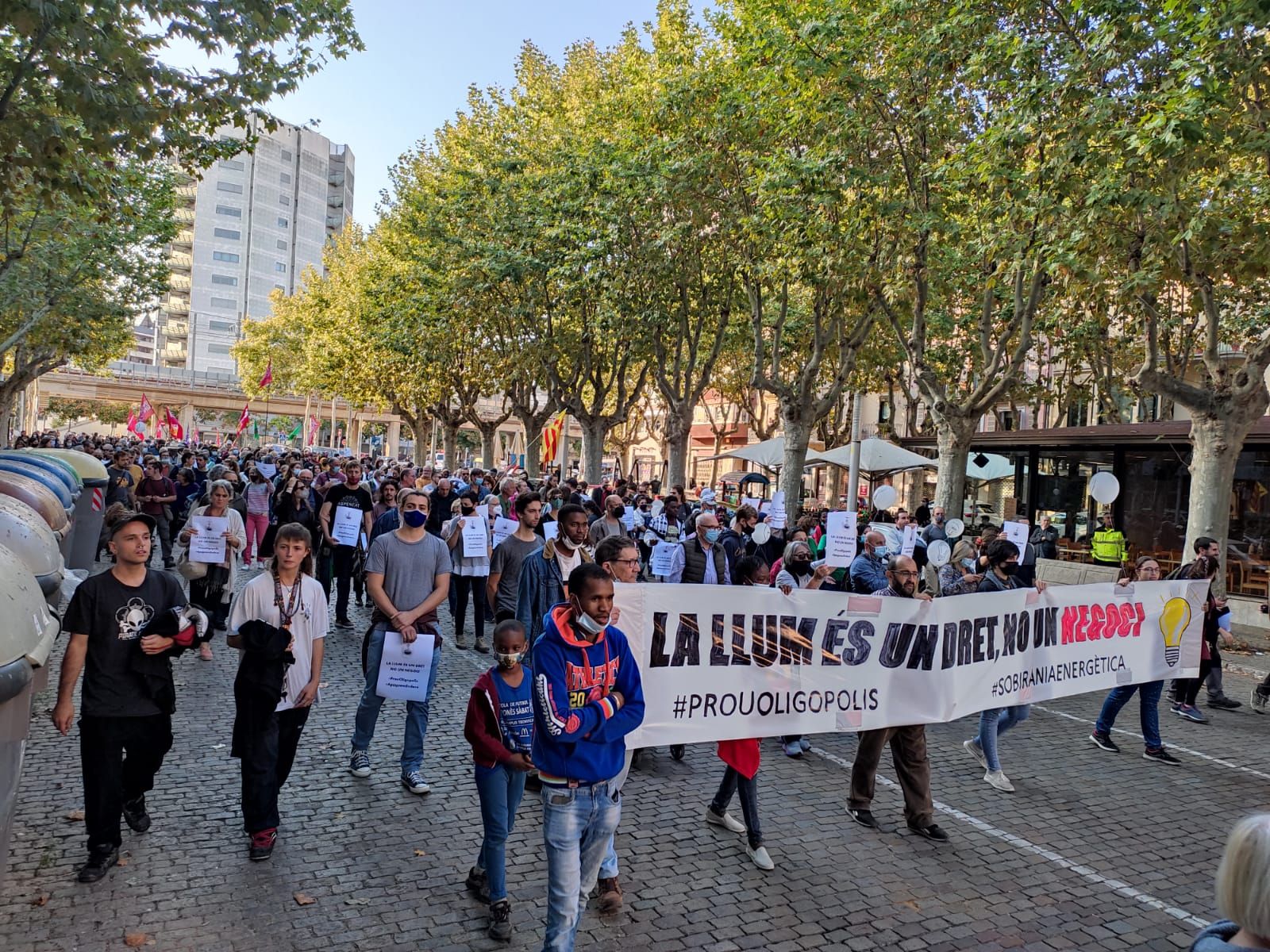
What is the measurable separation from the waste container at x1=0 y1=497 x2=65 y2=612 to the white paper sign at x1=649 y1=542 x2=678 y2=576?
17.3ft

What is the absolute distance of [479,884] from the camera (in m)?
4.91

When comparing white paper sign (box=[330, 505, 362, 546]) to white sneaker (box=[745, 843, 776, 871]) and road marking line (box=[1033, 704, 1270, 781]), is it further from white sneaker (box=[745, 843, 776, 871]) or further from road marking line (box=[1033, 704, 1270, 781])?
road marking line (box=[1033, 704, 1270, 781])

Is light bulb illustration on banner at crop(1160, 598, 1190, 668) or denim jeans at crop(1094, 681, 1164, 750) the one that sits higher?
light bulb illustration on banner at crop(1160, 598, 1190, 668)

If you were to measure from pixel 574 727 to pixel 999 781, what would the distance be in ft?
15.0

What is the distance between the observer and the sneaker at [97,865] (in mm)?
4797

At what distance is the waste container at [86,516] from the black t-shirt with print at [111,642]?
31.7ft

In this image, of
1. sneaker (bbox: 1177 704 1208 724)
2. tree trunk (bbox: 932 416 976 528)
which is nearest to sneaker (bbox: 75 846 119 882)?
sneaker (bbox: 1177 704 1208 724)

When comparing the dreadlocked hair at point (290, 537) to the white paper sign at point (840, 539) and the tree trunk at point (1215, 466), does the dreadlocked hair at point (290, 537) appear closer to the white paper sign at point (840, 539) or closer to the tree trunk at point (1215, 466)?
the white paper sign at point (840, 539)

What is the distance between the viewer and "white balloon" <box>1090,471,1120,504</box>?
15.7 metres

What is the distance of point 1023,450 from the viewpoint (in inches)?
1017

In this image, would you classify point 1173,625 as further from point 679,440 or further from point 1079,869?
point 679,440

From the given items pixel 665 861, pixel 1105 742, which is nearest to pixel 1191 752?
pixel 1105 742

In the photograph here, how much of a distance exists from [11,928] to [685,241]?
18.2 m

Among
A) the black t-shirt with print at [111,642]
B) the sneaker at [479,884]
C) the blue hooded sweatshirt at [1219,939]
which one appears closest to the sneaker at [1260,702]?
the sneaker at [479,884]
